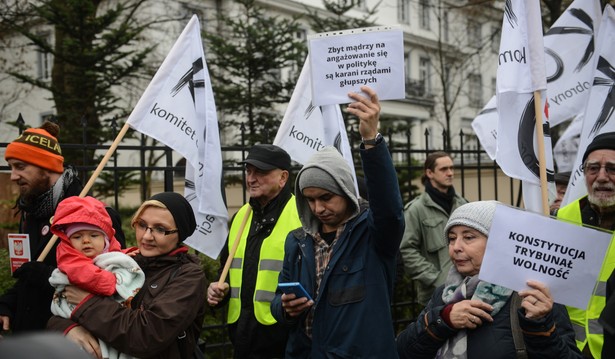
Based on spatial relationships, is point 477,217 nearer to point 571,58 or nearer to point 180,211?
point 180,211

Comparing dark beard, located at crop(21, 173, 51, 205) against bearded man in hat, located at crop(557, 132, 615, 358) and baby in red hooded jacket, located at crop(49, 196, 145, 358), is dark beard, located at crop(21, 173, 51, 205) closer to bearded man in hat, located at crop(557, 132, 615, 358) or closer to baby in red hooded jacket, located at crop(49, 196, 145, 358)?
baby in red hooded jacket, located at crop(49, 196, 145, 358)

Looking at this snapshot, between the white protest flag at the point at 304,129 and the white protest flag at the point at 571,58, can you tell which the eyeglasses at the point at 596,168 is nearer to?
the white protest flag at the point at 304,129

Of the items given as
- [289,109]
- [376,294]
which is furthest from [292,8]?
[376,294]

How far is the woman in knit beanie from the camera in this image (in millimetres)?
3070

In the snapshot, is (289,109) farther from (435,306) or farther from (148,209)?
(435,306)

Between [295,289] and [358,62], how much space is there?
1212 mm

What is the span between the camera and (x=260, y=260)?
15.3 ft

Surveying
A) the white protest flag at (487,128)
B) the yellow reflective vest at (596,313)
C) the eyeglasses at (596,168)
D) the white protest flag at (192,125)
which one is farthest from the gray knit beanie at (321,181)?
the white protest flag at (487,128)

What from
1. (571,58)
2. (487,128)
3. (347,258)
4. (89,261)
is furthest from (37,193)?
(571,58)

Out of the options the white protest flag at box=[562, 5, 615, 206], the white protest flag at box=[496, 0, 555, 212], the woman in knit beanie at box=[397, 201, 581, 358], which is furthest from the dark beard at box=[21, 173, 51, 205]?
the white protest flag at box=[562, 5, 615, 206]

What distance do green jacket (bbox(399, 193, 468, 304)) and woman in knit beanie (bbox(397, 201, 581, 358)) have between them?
2.69m

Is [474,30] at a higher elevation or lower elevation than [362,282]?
higher

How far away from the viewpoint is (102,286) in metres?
3.54

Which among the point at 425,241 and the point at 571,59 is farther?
the point at 571,59
